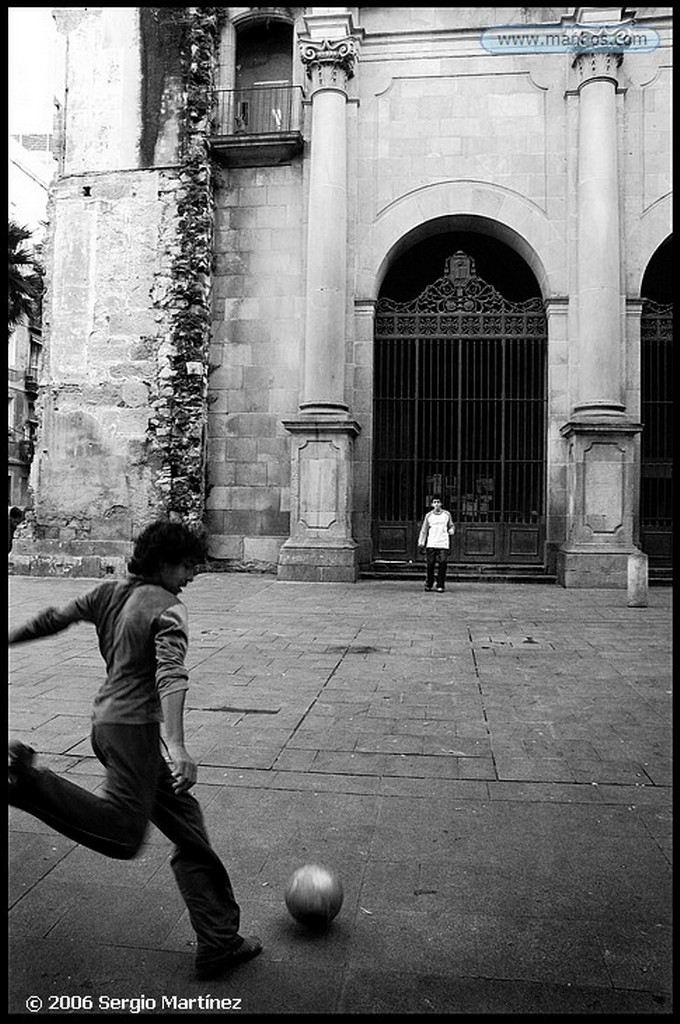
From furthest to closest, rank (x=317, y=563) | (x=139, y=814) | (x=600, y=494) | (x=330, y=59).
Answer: (x=330, y=59) < (x=317, y=563) < (x=600, y=494) < (x=139, y=814)

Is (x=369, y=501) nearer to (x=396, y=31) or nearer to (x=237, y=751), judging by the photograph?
(x=396, y=31)

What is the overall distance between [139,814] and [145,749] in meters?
0.20

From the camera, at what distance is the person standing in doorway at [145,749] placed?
2545 mm

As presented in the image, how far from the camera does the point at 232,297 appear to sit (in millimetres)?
16766

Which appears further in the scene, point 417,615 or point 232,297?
point 232,297

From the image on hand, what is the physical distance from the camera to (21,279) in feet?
65.6

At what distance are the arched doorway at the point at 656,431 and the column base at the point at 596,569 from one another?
2139mm

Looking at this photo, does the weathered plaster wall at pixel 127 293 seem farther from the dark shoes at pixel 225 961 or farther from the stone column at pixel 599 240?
the dark shoes at pixel 225 961

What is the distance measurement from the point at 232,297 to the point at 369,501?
5.02m

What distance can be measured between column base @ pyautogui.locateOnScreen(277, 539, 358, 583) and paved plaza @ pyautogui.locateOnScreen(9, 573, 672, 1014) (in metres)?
6.43

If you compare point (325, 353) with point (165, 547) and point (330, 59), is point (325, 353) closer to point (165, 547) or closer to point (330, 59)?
point (330, 59)

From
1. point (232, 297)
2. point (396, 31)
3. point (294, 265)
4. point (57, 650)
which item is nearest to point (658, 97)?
point (396, 31)

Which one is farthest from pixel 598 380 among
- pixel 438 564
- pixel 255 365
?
pixel 255 365

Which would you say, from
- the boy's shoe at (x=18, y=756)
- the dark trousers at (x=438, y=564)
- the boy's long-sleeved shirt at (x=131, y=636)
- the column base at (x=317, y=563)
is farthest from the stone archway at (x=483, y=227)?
the boy's shoe at (x=18, y=756)
